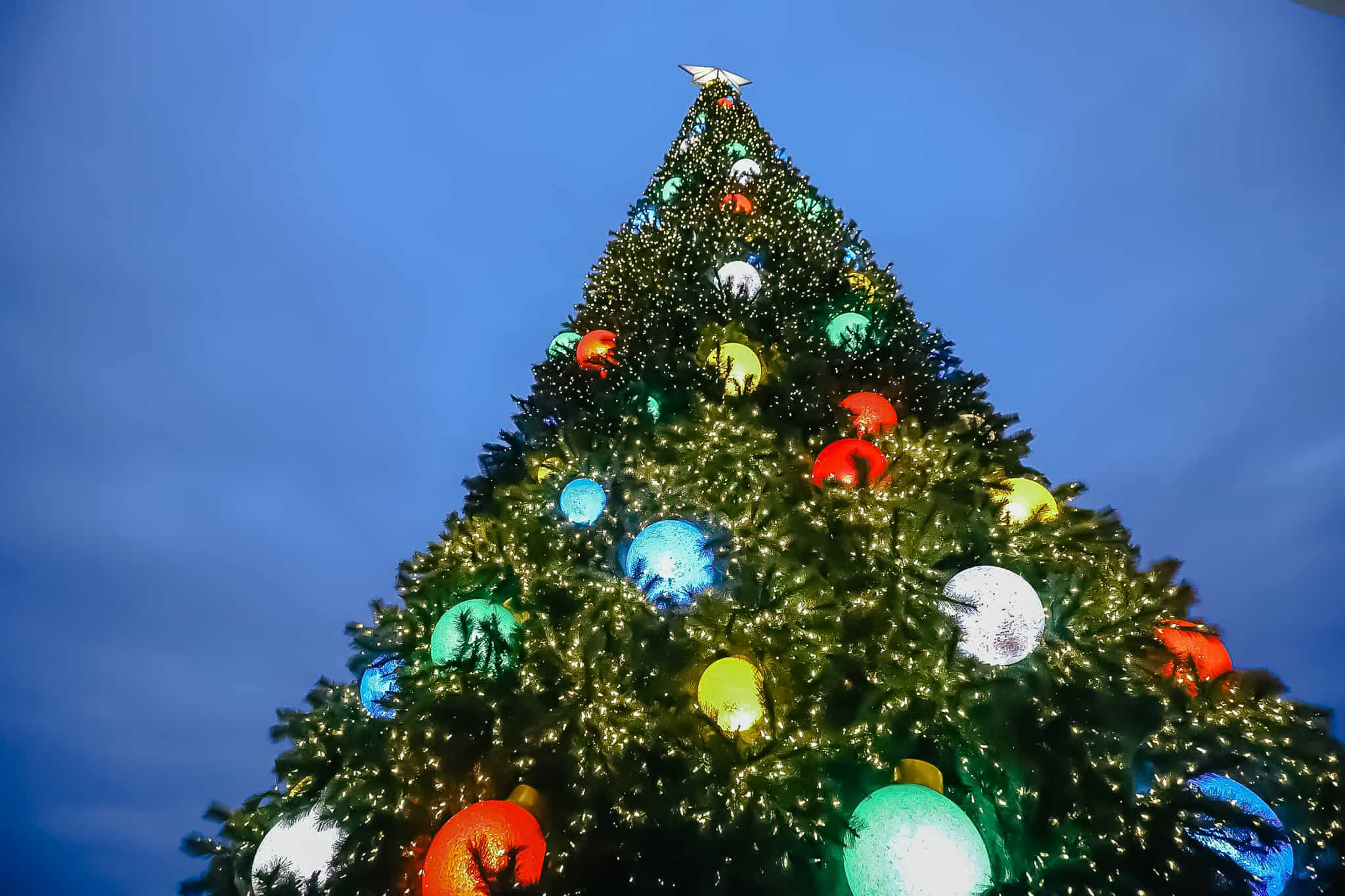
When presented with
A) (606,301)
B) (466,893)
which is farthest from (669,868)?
(606,301)

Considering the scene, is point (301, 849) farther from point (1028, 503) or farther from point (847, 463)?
point (1028, 503)

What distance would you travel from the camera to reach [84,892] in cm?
2930

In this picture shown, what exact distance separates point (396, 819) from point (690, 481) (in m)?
2.22

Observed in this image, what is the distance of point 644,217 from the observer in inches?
261

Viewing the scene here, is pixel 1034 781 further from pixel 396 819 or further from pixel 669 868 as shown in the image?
pixel 396 819

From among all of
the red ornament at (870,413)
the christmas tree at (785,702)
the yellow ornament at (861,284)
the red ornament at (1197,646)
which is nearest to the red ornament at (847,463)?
the christmas tree at (785,702)

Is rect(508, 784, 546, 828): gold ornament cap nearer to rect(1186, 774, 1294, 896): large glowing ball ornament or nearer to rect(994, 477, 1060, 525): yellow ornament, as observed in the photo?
rect(1186, 774, 1294, 896): large glowing ball ornament

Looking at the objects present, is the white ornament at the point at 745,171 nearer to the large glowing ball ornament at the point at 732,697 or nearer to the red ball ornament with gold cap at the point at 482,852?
the large glowing ball ornament at the point at 732,697

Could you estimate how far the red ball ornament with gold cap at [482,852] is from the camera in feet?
6.19

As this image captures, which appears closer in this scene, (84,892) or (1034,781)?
(1034,781)

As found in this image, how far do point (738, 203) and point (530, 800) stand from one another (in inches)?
248

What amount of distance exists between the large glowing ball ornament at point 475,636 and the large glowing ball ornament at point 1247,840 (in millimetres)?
2908

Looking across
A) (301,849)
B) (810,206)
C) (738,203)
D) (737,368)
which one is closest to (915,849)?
(301,849)

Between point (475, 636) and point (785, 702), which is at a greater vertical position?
point (475, 636)
